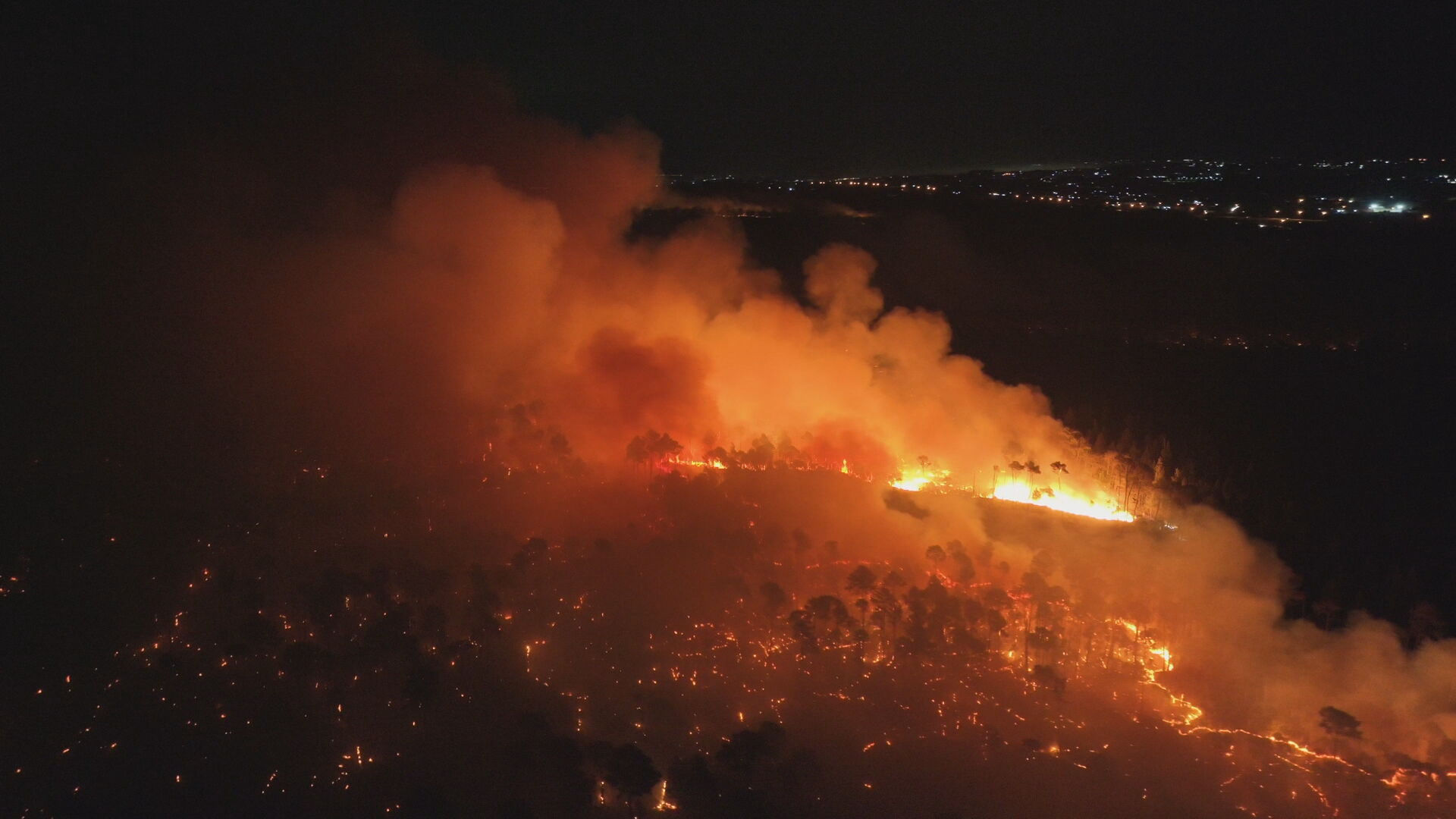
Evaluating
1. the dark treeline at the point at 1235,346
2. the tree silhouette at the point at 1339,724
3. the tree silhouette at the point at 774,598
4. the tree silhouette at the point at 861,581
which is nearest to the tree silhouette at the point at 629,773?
the tree silhouette at the point at 774,598

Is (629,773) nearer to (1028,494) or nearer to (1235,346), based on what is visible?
(1028,494)

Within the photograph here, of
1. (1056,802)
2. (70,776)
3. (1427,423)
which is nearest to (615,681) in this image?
(1056,802)

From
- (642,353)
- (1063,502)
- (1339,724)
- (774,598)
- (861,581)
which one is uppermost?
(642,353)

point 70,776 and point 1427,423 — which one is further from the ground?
point 1427,423

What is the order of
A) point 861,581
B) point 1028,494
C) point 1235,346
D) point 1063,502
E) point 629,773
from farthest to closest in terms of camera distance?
point 1235,346, point 1028,494, point 1063,502, point 861,581, point 629,773

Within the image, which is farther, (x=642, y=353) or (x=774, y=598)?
(x=642, y=353)

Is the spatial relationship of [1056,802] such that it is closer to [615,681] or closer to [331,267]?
[615,681]

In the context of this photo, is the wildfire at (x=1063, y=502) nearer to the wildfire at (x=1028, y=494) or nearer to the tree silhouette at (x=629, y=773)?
the wildfire at (x=1028, y=494)

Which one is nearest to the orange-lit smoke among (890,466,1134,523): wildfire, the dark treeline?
(890,466,1134,523): wildfire

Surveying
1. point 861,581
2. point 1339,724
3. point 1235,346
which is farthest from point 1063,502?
point 1235,346
